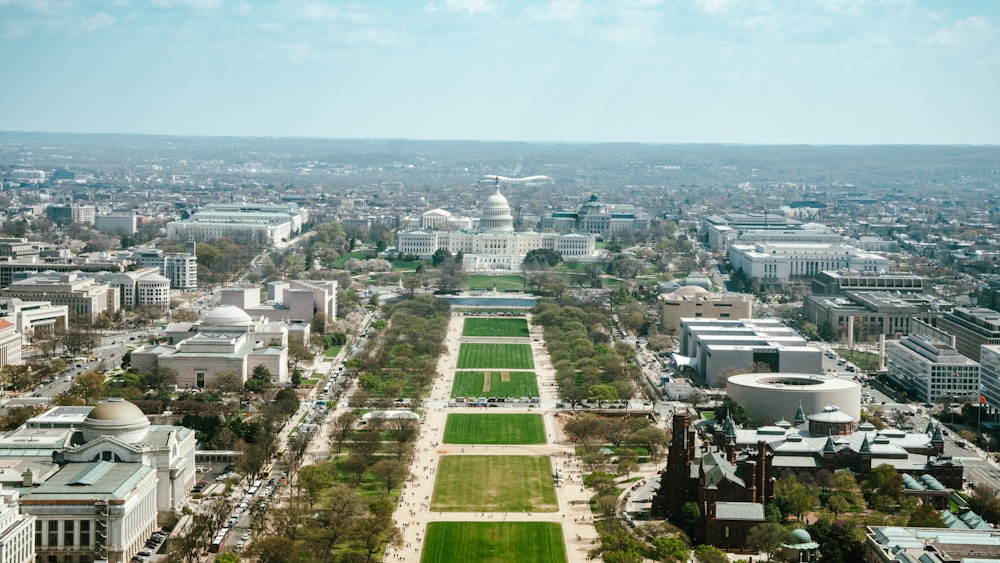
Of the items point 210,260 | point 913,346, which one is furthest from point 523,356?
point 210,260

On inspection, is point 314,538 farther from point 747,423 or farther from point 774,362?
point 774,362

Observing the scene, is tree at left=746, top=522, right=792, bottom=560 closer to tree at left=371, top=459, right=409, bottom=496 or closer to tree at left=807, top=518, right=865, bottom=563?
tree at left=807, top=518, right=865, bottom=563

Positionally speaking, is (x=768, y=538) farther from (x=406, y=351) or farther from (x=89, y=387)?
(x=406, y=351)

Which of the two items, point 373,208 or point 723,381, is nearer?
point 723,381

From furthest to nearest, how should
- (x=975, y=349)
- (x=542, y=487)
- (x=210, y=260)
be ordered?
1. (x=210, y=260)
2. (x=975, y=349)
3. (x=542, y=487)

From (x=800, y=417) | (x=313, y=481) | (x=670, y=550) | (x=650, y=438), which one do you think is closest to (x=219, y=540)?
(x=313, y=481)

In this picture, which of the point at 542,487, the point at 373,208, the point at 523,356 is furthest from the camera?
the point at 373,208

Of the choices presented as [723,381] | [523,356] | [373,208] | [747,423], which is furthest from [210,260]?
[373,208]
